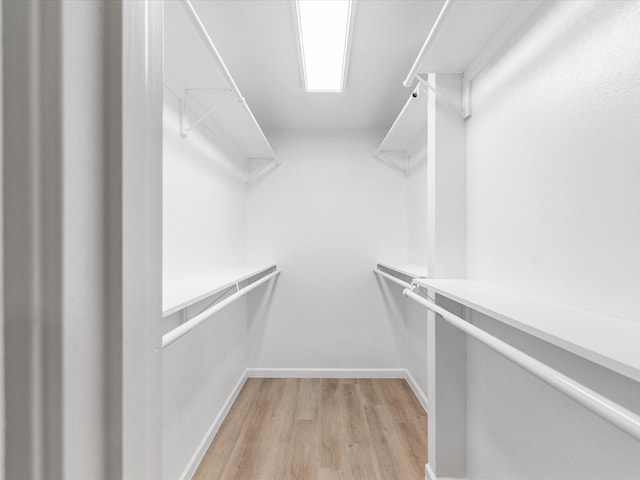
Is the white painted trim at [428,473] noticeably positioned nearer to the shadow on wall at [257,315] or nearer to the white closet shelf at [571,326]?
the white closet shelf at [571,326]

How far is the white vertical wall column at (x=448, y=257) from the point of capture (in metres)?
1.38

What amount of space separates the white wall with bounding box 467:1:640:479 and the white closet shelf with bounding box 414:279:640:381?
59mm

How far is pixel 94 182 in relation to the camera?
0.86ft

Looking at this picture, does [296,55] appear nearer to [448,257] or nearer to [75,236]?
[448,257]

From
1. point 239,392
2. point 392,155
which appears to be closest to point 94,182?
point 239,392

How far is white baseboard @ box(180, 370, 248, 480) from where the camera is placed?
1.48 metres

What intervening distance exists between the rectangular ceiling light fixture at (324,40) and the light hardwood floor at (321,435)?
1957 mm

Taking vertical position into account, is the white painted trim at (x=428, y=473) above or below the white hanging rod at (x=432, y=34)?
below

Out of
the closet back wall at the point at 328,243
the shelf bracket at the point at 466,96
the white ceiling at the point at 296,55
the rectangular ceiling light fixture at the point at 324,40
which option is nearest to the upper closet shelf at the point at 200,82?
the white ceiling at the point at 296,55

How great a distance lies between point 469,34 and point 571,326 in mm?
1004

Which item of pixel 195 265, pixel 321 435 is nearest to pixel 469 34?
pixel 195 265

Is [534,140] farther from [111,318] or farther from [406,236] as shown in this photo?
A: [406,236]

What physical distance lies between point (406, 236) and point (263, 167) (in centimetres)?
129

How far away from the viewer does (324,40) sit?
143 centimetres
